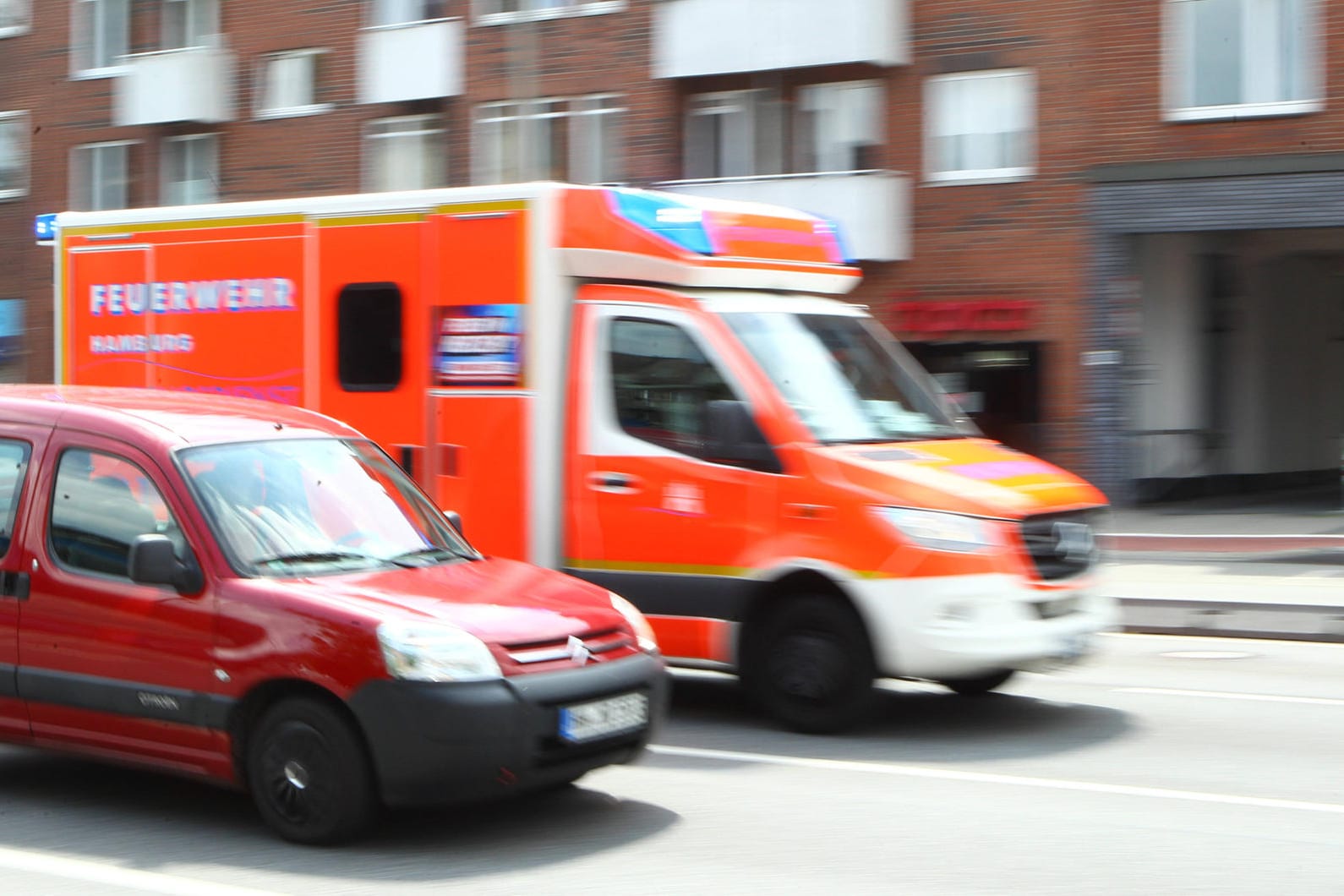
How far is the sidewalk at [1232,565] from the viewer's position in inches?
492

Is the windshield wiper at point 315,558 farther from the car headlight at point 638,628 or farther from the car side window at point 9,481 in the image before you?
the car side window at point 9,481

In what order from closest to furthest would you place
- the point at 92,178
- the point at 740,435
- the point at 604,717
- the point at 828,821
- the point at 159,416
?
the point at 604,717 → the point at 828,821 → the point at 159,416 → the point at 740,435 → the point at 92,178

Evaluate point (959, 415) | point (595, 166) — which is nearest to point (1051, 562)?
point (959, 415)

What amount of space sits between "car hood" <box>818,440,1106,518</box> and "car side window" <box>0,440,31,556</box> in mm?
3556

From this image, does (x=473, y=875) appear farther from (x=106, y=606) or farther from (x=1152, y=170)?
(x=1152, y=170)

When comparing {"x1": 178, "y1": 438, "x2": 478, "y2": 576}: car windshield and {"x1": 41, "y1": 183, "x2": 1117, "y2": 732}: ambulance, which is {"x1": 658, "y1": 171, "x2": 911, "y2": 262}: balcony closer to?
{"x1": 41, "y1": 183, "x2": 1117, "y2": 732}: ambulance

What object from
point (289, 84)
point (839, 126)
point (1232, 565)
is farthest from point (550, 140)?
point (1232, 565)

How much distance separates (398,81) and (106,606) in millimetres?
23803

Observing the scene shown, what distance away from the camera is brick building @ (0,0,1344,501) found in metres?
22.0

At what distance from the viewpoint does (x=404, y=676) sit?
582 centimetres

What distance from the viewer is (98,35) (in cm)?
3369

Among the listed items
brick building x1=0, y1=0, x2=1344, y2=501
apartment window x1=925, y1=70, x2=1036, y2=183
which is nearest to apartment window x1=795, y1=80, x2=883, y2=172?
brick building x1=0, y1=0, x2=1344, y2=501

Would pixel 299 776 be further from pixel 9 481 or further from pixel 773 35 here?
pixel 773 35

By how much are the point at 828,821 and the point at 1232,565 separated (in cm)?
1244
